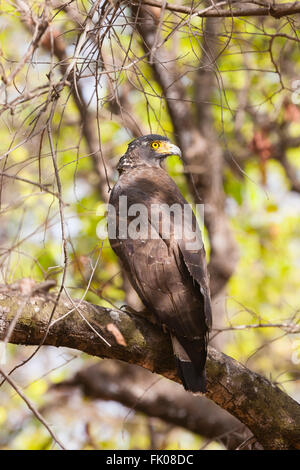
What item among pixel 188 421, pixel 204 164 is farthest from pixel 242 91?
pixel 188 421

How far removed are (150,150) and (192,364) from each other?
1.95 m

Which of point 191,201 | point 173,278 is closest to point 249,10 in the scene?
point 173,278

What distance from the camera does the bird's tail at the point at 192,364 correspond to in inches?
128

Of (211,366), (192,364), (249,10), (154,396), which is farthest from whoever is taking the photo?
(154,396)

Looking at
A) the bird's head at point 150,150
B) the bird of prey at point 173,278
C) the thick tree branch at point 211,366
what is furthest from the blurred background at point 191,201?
the bird of prey at point 173,278

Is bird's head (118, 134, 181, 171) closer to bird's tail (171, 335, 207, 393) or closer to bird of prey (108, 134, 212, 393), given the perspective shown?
bird of prey (108, 134, 212, 393)

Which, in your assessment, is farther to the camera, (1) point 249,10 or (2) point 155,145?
(2) point 155,145

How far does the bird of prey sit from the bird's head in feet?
2.11

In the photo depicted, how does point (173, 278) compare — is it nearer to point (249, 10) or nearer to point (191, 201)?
point (249, 10)

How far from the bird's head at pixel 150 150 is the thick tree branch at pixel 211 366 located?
5.24 feet

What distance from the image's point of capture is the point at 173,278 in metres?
3.60

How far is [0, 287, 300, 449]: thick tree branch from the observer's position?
308 cm

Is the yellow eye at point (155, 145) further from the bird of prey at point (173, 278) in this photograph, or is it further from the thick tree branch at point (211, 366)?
the thick tree branch at point (211, 366)
